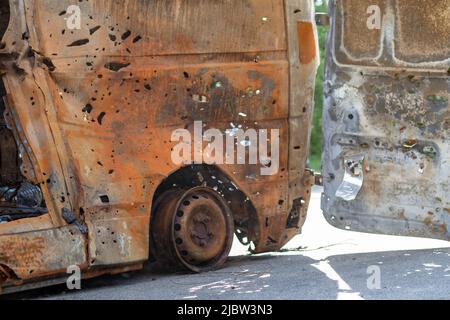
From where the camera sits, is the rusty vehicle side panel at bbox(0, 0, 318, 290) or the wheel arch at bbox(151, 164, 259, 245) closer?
the rusty vehicle side panel at bbox(0, 0, 318, 290)

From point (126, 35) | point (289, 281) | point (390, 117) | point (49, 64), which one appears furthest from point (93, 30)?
point (390, 117)

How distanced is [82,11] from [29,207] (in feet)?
4.64

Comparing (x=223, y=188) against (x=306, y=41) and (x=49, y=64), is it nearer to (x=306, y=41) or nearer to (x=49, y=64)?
(x=306, y=41)

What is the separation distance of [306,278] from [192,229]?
0.98 meters

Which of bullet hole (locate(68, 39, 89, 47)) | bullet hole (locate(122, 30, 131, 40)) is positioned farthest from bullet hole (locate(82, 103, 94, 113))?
bullet hole (locate(122, 30, 131, 40))

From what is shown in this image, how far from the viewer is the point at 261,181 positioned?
28.3 feet

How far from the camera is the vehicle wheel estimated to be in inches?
320

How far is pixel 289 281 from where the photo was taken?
25.5 ft

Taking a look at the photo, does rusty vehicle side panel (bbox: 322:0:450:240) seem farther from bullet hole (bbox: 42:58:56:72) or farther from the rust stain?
bullet hole (bbox: 42:58:56:72)

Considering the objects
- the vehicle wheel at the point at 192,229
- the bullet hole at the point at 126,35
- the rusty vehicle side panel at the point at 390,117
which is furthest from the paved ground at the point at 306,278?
the bullet hole at the point at 126,35

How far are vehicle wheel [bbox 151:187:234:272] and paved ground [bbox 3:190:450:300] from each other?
150 millimetres

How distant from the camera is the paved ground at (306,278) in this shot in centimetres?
724

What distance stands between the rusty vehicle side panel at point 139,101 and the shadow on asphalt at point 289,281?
0.90 feet

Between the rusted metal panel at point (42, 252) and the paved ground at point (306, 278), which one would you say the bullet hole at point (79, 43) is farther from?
the paved ground at point (306, 278)
